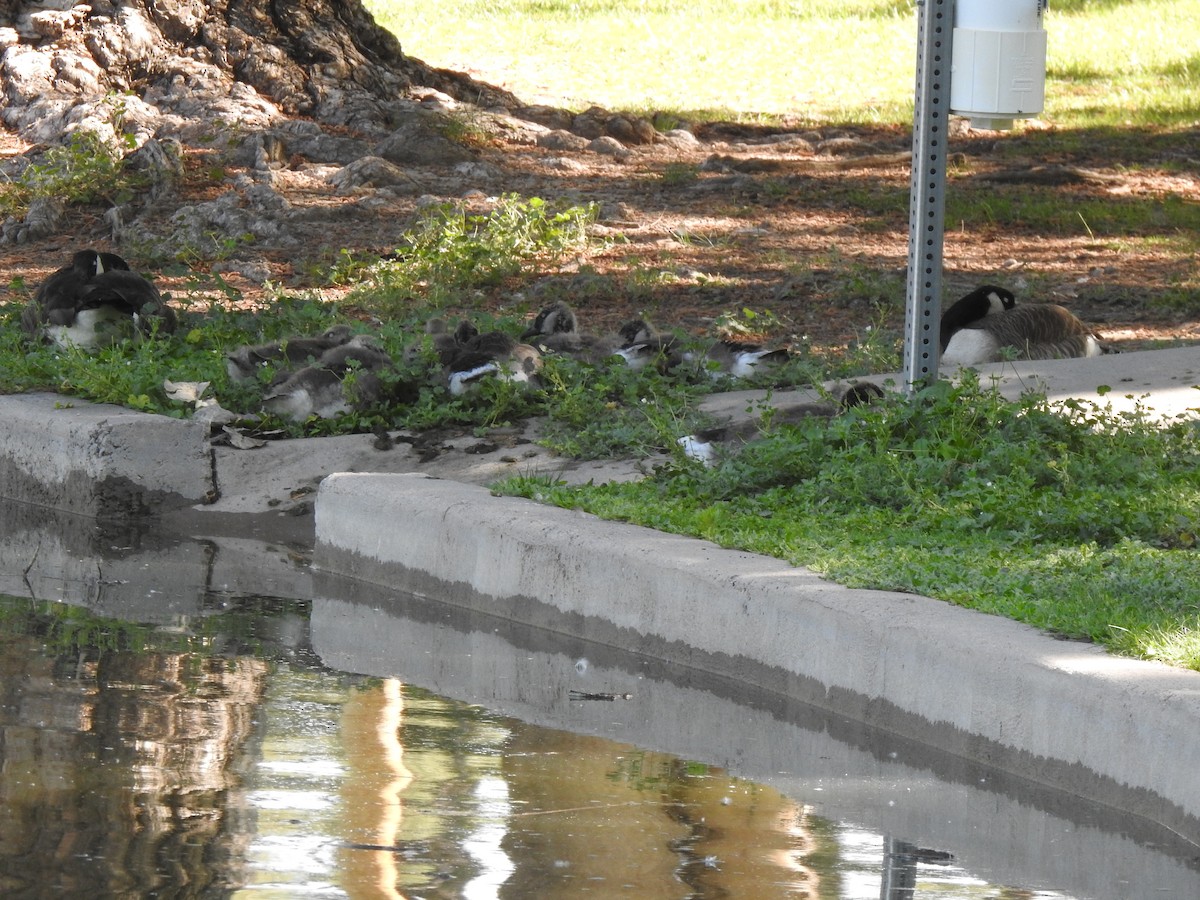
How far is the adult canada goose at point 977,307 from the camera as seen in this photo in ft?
34.4

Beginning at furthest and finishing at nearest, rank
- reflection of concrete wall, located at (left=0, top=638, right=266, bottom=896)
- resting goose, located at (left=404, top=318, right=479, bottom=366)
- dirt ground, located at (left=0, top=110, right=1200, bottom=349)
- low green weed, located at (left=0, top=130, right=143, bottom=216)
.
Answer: low green weed, located at (left=0, top=130, right=143, bottom=216)
dirt ground, located at (left=0, top=110, right=1200, bottom=349)
resting goose, located at (left=404, top=318, right=479, bottom=366)
reflection of concrete wall, located at (left=0, top=638, right=266, bottom=896)

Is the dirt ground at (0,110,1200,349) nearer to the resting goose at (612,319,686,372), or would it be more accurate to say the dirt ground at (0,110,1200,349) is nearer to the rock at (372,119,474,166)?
the rock at (372,119,474,166)

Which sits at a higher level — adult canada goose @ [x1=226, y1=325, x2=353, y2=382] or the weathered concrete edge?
adult canada goose @ [x1=226, y1=325, x2=353, y2=382]

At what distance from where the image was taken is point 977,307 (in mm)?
10492

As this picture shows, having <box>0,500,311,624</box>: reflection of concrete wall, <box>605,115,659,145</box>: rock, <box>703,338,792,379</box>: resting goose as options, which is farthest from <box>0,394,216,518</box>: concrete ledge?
<box>605,115,659,145</box>: rock

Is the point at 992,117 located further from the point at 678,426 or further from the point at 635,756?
the point at 635,756

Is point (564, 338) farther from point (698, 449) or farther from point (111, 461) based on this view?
point (111, 461)

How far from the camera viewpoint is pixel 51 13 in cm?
1786

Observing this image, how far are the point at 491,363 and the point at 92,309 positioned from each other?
243 centimetres

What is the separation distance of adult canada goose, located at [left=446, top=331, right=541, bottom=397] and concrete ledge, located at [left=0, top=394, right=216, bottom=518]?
1304 mm

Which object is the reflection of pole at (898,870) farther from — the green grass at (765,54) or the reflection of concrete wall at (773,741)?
the green grass at (765,54)

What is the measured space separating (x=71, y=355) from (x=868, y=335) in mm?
4542

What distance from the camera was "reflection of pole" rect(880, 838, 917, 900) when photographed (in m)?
4.18

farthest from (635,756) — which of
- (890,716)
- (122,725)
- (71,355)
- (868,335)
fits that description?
(868,335)
